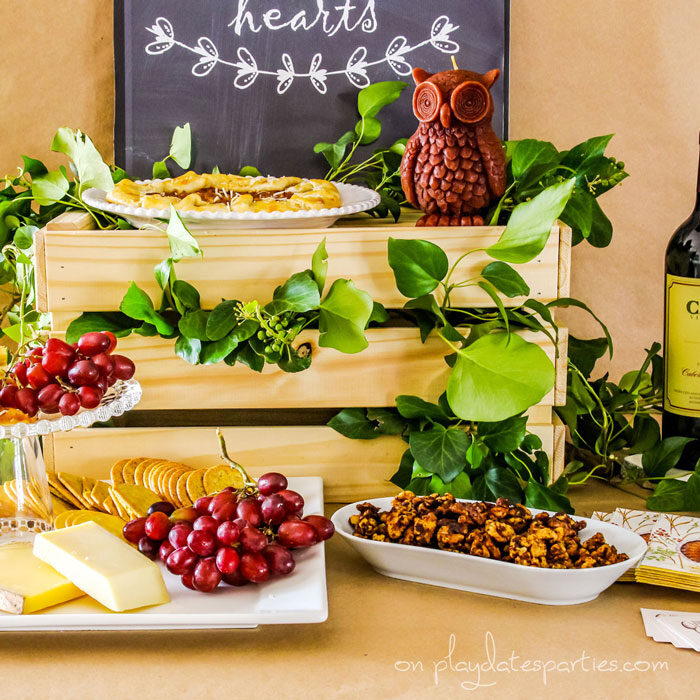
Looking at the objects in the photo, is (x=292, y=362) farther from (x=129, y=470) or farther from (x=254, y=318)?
(x=129, y=470)

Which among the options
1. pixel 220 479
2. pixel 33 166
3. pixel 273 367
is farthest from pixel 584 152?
pixel 33 166

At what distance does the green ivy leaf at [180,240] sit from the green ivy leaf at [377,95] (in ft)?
1.20

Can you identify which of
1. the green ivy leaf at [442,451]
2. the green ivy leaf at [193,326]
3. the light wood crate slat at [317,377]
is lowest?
the green ivy leaf at [442,451]

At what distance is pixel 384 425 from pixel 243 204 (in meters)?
0.26

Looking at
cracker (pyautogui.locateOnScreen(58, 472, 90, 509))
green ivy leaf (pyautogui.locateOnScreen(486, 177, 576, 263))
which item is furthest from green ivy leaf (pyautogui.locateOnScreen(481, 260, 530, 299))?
cracker (pyautogui.locateOnScreen(58, 472, 90, 509))

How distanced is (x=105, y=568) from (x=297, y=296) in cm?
30

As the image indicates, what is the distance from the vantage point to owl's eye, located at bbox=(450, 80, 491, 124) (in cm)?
83

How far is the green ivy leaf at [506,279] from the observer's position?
0.81 meters

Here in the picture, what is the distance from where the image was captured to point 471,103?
0.84 meters

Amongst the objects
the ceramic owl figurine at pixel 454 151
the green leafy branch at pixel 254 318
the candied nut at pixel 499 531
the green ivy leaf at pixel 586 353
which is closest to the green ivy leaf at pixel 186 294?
the green leafy branch at pixel 254 318

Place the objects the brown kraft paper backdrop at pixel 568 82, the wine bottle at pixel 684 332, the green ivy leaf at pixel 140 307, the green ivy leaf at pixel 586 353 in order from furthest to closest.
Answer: the brown kraft paper backdrop at pixel 568 82 < the green ivy leaf at pixel 586 353 < the wine bottle at pixel 684 332 < the green ivy leaf at pixel 140 307

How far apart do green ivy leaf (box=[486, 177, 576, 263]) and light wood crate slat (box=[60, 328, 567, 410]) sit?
105 mm

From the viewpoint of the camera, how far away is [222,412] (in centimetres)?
94

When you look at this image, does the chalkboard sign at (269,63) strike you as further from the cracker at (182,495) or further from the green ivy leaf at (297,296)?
the cracker at (182,495)
